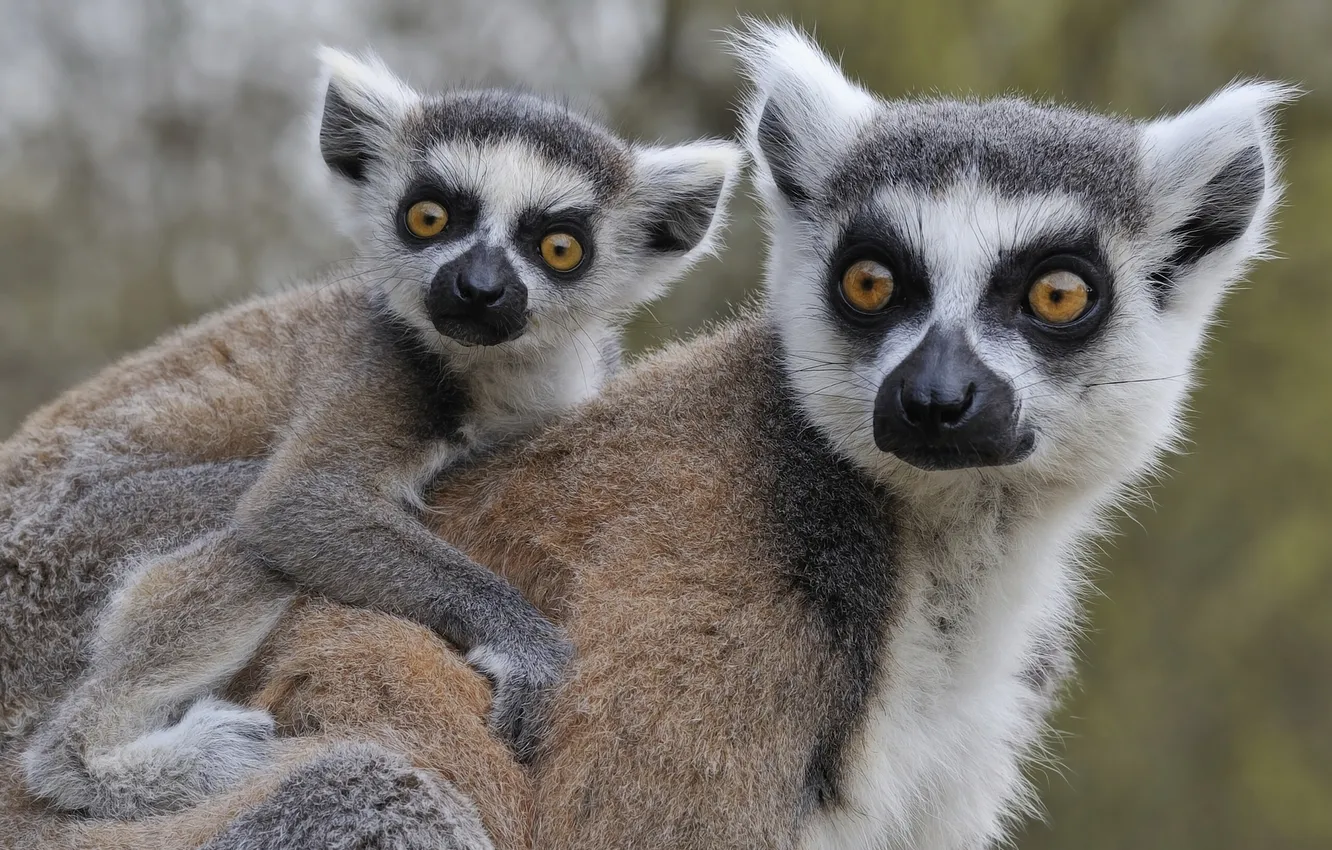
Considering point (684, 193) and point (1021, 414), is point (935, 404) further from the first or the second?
point (684, 193)

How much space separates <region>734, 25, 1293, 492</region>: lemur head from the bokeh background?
18.5ft

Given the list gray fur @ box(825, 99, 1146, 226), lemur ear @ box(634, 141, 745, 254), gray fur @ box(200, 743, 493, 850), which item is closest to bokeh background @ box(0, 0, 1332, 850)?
lemur ear @ box(634, 141, 745, 254)

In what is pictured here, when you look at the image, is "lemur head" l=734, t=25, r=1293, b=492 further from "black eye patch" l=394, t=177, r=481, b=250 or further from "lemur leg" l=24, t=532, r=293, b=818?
"lemur leg" l=24, t=532, r=293, b=818

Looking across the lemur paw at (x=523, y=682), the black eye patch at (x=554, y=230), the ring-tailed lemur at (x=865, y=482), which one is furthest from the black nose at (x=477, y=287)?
the lemur paw at (x=523, y=682)

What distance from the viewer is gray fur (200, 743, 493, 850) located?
263cm

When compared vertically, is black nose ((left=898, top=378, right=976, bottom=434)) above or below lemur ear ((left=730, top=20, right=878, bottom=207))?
below

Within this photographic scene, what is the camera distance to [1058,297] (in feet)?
9.61

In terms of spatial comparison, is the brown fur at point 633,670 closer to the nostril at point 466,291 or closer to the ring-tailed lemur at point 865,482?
the ring-tailed lemur at point 865,482

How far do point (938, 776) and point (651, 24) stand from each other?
8.28 m

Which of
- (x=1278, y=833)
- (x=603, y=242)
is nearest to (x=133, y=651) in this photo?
(x=603, y=242)

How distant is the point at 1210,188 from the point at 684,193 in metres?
1.74

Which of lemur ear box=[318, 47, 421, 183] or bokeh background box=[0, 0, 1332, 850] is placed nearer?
lemur ear box=[318, 47, 421, 183]

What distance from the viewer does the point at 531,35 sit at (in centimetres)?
1018

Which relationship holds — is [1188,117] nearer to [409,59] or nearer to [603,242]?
[603,242]
